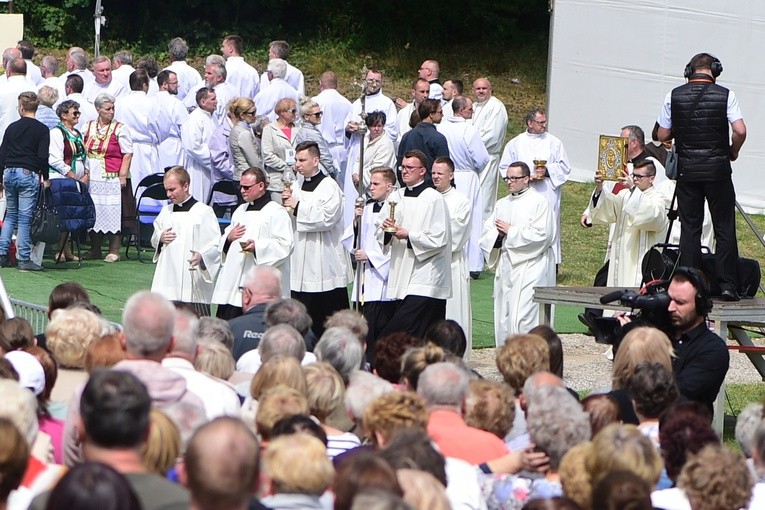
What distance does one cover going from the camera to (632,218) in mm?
13992

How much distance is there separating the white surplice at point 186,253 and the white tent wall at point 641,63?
1014cm

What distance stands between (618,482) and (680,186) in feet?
21.9

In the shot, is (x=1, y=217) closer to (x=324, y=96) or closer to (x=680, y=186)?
(x=324, y=96)

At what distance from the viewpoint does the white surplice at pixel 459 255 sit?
1307 centimetres

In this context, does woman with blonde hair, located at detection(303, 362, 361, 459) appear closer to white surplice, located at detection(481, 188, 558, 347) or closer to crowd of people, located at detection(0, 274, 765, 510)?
crowd of people, located at detection(0, 274, 765, 510)

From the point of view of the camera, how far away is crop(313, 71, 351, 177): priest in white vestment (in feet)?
63.0

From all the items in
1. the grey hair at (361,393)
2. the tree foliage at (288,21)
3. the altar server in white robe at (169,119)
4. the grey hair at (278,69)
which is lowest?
the grey hair at (361,393)

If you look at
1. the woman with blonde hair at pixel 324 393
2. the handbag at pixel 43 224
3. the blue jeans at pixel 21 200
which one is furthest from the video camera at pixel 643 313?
the blue jeans at pixel 21 200

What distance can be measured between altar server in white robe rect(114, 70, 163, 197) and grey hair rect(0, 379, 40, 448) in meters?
12.9

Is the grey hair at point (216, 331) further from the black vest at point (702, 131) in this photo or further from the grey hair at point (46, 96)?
the grey hair at point (46, 96)

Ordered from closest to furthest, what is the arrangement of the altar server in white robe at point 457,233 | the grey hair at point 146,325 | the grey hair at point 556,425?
the grey hair at point 556,425, the grey hair at point 146,325, the altar server in white robe at point 457,233

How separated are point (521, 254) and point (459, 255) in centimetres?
65

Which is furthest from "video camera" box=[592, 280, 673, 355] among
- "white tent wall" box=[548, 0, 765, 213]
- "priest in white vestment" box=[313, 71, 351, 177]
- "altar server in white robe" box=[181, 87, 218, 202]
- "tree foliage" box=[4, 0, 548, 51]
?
"tree foliage" box=[4, 0, 548, 51]

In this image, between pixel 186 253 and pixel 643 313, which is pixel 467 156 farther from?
pixel 643 313
